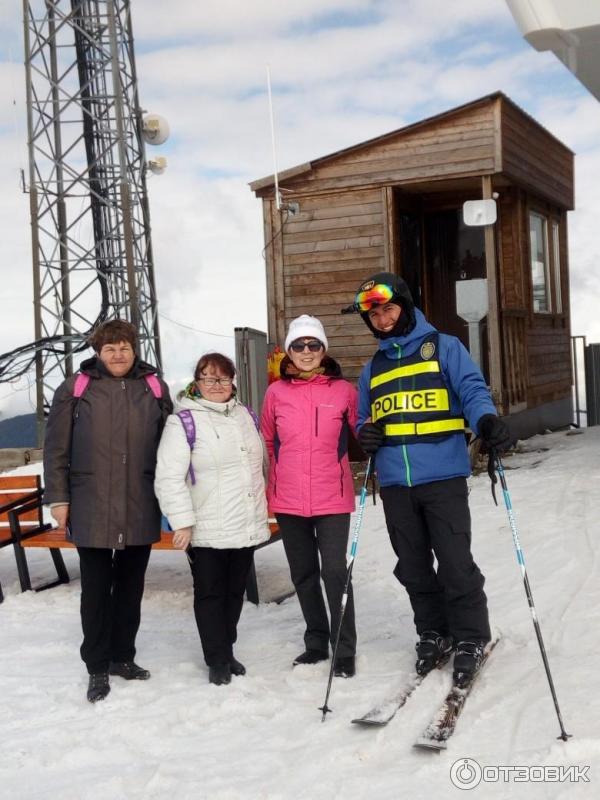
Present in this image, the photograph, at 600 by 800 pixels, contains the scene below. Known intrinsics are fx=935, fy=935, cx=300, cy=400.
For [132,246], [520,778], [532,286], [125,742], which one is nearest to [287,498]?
[125,742]

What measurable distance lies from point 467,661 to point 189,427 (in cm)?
151

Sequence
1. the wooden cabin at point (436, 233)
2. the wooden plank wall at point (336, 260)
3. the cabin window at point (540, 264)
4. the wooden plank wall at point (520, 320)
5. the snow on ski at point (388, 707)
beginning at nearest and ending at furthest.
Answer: the snow on ski at point (388, 707) < the wooden cabin at point (436, 233) < the wooden plank wall at point (336, 260) < the wooden plank wall at point (520, 320) < the cabin window at point (540, 264)

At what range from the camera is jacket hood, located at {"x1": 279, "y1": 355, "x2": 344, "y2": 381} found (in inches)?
164

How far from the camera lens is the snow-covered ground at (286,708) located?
3.12m

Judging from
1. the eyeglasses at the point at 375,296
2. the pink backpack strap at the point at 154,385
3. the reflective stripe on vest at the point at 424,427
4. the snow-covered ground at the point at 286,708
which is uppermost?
the eyeglasses at the point at 375,296

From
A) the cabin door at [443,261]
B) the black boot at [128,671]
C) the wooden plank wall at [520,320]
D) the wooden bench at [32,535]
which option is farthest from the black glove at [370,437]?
the cabin door at [443,261]

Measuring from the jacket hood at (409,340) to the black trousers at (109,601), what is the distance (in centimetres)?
141

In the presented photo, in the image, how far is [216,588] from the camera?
13.5 ft

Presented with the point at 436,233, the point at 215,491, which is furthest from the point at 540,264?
the point at 215,491

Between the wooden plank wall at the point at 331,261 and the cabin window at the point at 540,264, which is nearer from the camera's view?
the wooden plank wall at the point at 331,261

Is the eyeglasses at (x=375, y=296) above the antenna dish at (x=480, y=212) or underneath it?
underneath

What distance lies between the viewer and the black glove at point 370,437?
12.6 ft

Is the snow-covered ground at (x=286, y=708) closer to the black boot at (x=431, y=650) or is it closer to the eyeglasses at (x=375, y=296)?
the black boot at (x=431, y=650)

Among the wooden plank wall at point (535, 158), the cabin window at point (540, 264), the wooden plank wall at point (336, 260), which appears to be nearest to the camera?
the wooden plank wall at point (535, 158)
